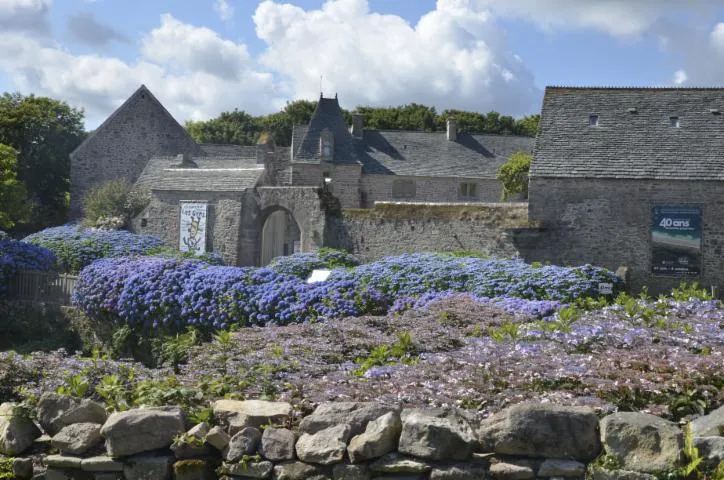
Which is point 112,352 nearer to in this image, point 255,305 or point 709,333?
point 255,305

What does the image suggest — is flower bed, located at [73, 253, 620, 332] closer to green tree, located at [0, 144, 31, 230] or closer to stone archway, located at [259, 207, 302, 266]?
green tree, located at [0, 144, 31, 230]

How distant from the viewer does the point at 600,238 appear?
21.8 metres

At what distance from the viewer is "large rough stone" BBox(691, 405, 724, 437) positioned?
17.5 ft

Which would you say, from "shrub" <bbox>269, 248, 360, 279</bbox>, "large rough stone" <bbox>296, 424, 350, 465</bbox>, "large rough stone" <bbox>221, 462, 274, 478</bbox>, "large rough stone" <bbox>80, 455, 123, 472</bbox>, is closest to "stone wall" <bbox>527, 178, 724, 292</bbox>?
"shrub" <bbox>269, 248, 360, 279</bbox>

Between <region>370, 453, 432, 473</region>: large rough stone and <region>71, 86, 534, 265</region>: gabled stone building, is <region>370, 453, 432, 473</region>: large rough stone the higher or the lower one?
the lower one

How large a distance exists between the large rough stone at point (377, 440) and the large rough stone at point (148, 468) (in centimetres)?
144

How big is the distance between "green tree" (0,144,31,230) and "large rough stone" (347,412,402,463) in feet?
82.0

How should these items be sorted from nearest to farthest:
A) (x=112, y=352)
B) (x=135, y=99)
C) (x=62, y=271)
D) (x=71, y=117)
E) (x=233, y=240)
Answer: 1. (x=112, y=352)
2. (x=62, y=271)
3. (x=233, y=240)
4. (x=135, y=99)
5. (x=71, y=117)

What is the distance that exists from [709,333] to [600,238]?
13786mm

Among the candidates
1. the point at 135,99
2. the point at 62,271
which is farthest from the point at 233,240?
the point at 135,99

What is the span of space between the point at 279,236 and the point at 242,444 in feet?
107

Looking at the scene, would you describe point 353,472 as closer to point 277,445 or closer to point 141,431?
point 277,445

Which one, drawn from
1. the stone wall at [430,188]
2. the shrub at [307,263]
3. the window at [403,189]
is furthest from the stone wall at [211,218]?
the window at [403,189]

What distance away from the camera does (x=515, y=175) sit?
43031mm
